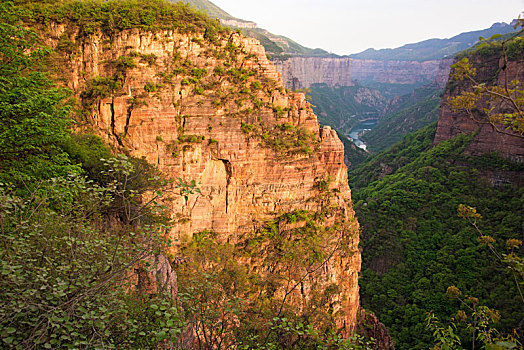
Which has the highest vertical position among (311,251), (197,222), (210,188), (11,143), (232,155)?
(11,143)

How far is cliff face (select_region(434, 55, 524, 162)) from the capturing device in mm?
42594

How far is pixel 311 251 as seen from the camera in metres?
24.2

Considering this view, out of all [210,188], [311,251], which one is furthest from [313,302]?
[210,188]

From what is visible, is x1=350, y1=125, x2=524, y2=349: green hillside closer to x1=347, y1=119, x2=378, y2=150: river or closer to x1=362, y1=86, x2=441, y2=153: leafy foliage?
x1=362, y1=86, x2=441, y2=153: leafy foliage

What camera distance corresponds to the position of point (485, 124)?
36469 mm

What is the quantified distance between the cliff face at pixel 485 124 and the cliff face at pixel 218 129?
839 inches

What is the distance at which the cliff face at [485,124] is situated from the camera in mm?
42594

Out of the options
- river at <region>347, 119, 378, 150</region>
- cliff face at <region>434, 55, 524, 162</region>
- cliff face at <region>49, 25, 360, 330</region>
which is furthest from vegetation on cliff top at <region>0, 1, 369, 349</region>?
river at <region>347, 119, 378, 150</region>

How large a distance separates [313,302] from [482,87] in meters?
18.5

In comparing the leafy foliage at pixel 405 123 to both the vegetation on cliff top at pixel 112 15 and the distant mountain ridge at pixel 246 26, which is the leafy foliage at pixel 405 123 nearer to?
the distant mountain ridge at pixel 246 26

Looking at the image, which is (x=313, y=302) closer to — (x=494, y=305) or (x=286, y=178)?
(x=286, y=178)

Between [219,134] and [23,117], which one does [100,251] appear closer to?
[23,117]

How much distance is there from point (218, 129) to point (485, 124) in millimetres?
33392

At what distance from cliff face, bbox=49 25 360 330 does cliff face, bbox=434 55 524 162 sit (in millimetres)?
21323
